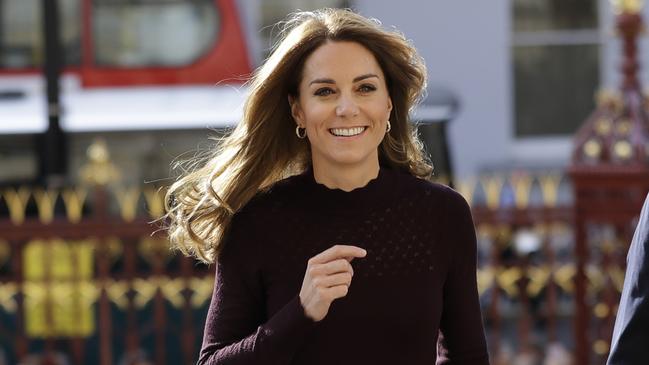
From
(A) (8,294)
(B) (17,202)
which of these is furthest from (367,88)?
(B) (17,202)

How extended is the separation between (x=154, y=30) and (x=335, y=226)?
6.93 metres

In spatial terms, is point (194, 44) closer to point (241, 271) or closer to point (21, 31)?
point (21, 31)

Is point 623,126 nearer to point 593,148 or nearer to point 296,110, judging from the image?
point 593,148

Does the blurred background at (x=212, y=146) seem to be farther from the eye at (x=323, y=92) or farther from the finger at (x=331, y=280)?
the finger at (x=331, y=280)

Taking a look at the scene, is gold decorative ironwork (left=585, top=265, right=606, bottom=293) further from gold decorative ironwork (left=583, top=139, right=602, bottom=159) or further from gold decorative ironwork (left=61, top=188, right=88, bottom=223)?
gold decorative ironwork (left=61, top=188, right=88, bottom=223)

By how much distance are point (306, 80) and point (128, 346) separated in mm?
3822

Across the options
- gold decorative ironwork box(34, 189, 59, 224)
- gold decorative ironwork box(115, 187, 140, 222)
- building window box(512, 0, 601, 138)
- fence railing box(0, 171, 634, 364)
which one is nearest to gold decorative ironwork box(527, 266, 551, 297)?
fence railing box(0, 171, 634, 364)

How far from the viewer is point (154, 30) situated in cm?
915

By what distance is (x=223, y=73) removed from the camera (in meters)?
9.01

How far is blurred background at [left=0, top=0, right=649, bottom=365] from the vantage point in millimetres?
5707

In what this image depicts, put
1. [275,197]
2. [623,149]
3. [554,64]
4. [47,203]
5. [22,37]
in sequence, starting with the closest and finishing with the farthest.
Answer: [275,197] < [623,149] < [47,203] < [22,37] < [554,64]

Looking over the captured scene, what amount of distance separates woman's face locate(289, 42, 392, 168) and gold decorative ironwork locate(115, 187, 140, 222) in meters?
3.47

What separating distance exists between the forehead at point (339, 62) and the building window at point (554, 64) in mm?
9457

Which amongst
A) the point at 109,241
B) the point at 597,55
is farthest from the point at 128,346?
the point at 597,55
